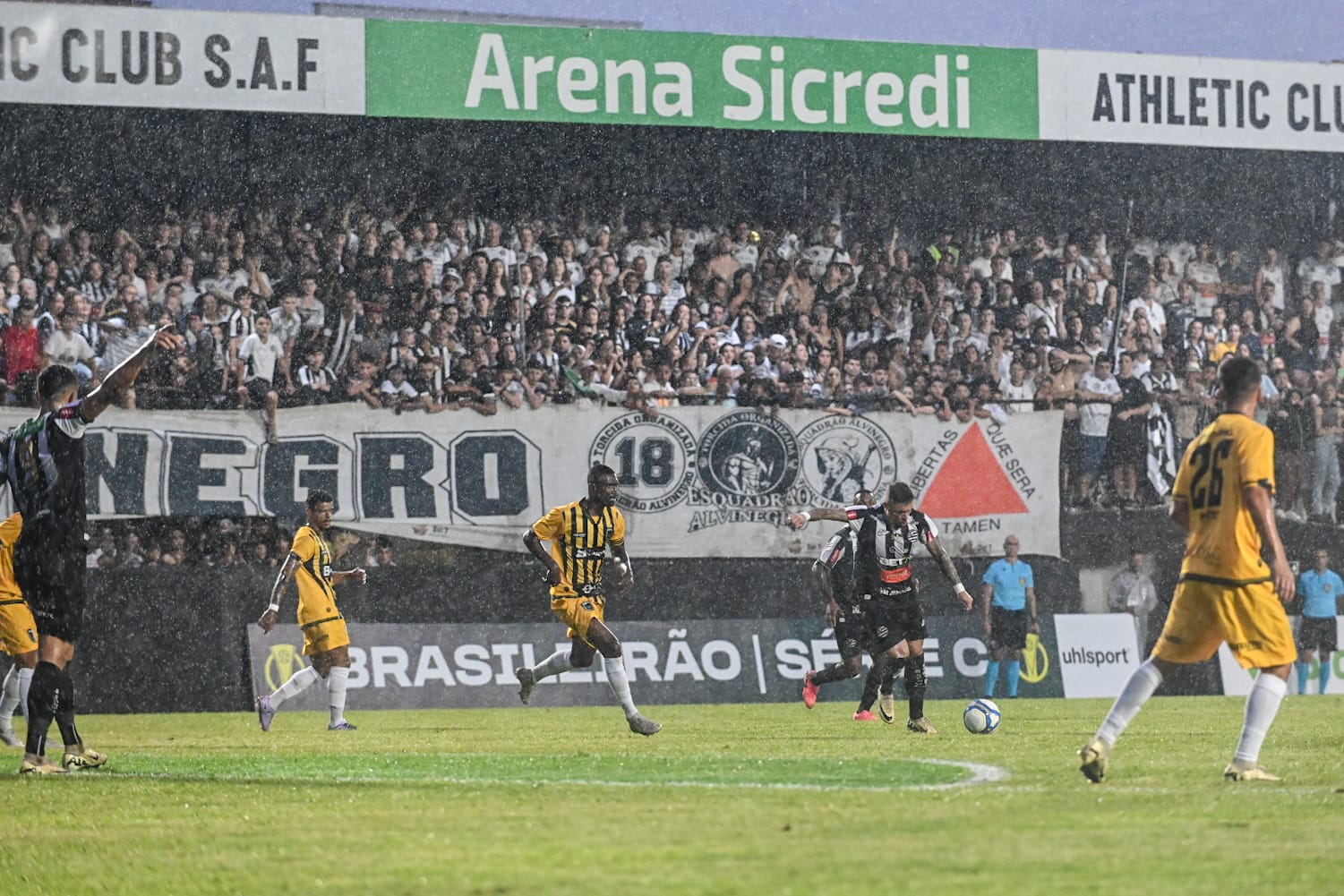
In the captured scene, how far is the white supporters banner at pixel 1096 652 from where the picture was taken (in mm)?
23688

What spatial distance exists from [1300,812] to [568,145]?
19.0 meters

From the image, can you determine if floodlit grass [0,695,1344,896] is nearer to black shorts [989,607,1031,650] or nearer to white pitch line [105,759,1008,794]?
white pitch line [105,759,1008,794]

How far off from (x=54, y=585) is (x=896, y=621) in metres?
7.39

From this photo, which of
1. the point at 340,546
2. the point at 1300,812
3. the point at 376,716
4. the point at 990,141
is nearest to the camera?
the point at 1300,812

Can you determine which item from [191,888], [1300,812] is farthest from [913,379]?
[191,888]

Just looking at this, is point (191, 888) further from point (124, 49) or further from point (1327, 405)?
point (1327, 405)

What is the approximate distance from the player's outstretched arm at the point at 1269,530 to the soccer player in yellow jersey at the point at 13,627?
8.20 metres

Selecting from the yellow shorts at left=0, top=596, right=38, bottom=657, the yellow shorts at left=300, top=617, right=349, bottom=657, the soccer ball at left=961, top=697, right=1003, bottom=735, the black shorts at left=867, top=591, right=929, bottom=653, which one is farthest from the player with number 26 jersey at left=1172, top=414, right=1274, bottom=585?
the yellow shorts at left=300, top=617, right=349, bottom=657

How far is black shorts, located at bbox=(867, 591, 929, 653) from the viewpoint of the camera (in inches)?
602

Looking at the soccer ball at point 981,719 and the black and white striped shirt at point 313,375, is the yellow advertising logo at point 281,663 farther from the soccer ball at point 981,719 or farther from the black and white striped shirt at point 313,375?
the soccer ball at point 981,719

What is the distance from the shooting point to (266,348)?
858 inches

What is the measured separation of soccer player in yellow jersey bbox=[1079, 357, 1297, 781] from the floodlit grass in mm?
438

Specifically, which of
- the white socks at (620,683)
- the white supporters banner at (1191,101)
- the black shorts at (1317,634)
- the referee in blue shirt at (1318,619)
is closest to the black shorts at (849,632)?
the white socks at (620,683)

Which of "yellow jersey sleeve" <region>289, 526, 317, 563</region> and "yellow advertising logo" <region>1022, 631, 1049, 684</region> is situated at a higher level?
"yellow jersey sleeve" <region>289, 526, 317, 563</region>
